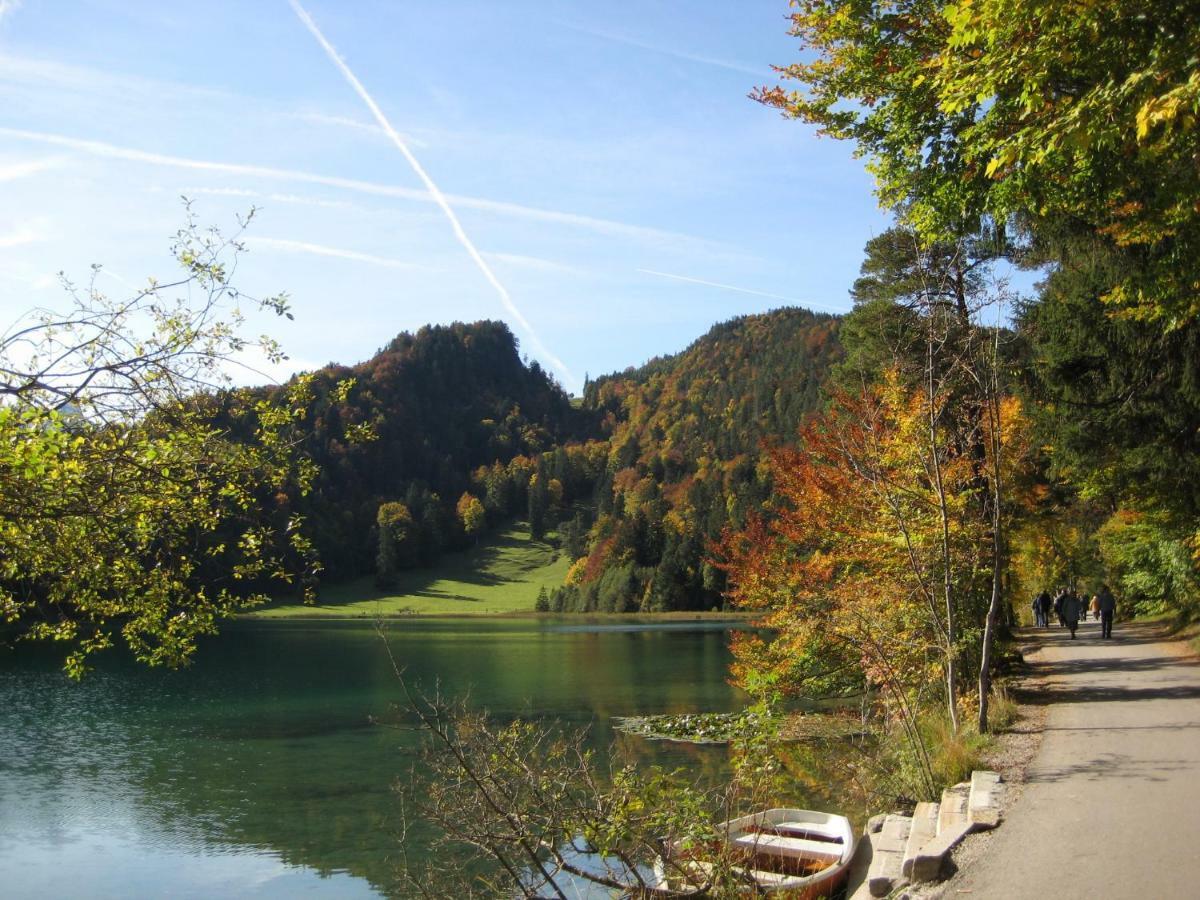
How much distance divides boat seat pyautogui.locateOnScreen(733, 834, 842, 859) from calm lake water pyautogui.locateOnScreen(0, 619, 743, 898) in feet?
10.1

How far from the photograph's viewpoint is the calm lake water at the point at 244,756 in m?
Answer: 14.6

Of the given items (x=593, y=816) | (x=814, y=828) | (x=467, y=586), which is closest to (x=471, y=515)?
(x=467, y=586)

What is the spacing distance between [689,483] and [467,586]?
38841 millimetres

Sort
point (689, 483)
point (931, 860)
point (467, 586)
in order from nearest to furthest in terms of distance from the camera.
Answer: point (931, 860)
point (689, 483)
point (467, 586)

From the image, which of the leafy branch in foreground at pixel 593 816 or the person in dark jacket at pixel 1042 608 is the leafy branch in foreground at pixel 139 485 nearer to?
the leafy branch in foreground at pixel 593 816

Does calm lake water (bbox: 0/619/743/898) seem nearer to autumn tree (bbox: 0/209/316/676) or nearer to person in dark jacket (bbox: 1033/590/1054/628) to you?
autumn tree (bbox: 0/209/316/676)

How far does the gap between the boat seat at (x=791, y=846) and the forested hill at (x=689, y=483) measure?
72.3m

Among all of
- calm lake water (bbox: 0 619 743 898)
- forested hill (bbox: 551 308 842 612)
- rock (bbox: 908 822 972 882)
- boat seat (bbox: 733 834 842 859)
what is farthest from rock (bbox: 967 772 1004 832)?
forested hill (bbox: 551 308 842 612)

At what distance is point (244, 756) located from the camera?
77.4 feet

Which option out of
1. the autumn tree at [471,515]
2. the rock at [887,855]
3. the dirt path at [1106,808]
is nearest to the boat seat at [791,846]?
the rock at [887,855]

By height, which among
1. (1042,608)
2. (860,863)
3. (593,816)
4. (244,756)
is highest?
(593,816)

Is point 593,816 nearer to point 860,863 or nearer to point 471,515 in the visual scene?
point 860,863

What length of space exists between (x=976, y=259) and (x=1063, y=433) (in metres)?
4.99

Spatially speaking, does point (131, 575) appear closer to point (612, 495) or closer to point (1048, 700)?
point (1048, 700)
